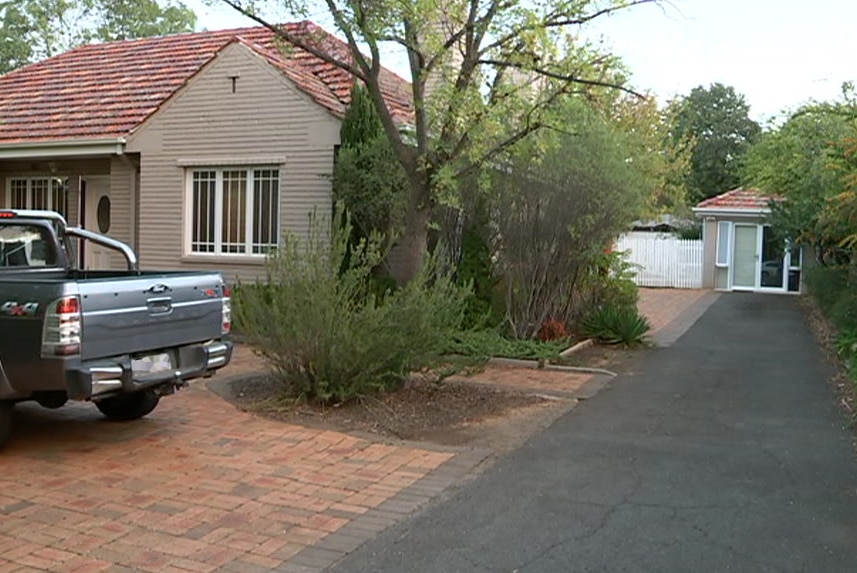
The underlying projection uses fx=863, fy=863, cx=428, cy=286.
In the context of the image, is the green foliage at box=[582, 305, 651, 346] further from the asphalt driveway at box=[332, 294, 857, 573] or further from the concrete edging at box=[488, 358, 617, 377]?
the asphalt driveway at box=[332, 294, 857, 573]

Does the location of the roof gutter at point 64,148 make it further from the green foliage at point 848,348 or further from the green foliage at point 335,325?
the green foliage at point 848,348

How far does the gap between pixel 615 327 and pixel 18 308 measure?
32.7 ft

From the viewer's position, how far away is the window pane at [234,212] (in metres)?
15.0

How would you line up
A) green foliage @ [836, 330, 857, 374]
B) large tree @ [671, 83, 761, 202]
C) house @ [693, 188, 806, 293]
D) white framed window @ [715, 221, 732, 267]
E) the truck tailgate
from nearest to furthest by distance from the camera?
the truck tailgate, green foliage @ [836, 330, 857, 374], house @ [693, 188, 806, 293], white framed window @ [715, 221, 732, 267], large tree @ [671, 83, 761, 202]

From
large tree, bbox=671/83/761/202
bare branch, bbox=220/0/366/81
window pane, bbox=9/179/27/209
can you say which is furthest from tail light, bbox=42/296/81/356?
large tree, bbox=671/83/761/202

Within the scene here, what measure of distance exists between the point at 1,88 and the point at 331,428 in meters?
16.0

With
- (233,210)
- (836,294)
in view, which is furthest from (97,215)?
(836,294)

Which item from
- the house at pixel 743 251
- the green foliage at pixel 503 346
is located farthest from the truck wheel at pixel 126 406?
the house at pixel 743 251

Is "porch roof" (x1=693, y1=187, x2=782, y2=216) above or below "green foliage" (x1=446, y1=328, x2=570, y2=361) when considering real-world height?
above

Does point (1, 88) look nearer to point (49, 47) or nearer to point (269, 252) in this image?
point (269, 252)

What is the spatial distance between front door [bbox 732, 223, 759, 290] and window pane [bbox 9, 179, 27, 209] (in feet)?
73.7

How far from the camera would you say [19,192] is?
707 inches

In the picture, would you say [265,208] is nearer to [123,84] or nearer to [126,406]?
[123,84]

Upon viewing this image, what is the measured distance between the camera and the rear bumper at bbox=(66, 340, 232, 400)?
236 inches
